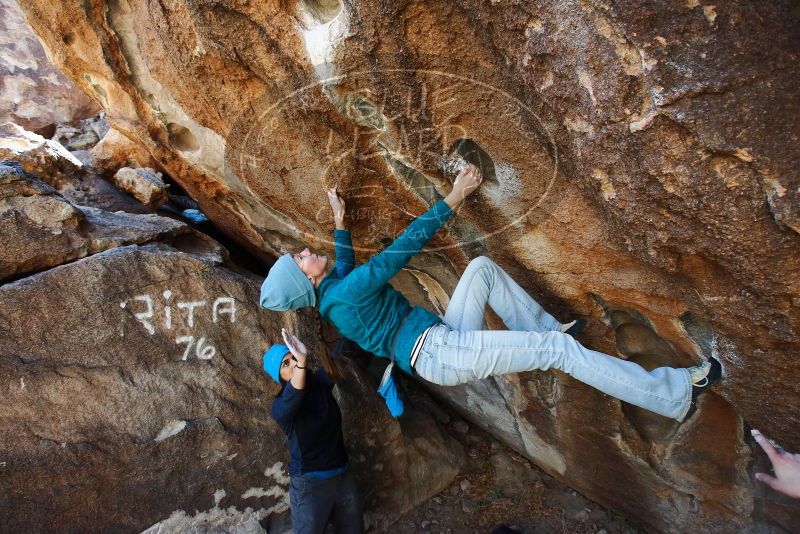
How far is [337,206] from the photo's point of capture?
119 inches

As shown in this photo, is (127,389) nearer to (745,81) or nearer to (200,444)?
(200,444)

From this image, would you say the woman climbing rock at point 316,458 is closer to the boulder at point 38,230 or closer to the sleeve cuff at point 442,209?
the sleeve cuff at point 442,209

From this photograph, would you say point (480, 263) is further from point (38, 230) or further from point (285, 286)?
point (38, 230)

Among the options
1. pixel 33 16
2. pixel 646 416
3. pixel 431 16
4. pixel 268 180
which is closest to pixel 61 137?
pixel 33 16

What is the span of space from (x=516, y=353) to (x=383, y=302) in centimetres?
79

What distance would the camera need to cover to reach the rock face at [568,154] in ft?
5.36

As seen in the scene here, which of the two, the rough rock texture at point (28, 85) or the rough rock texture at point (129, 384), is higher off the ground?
the rough rock texture at point (28, 85)

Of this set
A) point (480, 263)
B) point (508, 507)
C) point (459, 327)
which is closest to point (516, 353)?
point (459, 327)

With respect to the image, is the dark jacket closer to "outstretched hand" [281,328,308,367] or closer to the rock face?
"outstretched hand" [281,328,308,367]

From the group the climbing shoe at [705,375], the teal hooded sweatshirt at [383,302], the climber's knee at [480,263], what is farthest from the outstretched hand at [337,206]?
the climbing shoe at [705,375]

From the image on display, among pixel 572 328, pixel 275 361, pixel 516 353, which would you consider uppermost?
pixel 275 361

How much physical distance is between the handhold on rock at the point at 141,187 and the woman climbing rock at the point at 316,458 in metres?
2.49

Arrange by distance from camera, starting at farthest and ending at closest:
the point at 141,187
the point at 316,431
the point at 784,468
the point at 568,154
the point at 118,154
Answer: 1. the point at 118,154
2. the point at 141,187
3. the point at 316,431
4. the point at 568,154
5. the point at 784,468

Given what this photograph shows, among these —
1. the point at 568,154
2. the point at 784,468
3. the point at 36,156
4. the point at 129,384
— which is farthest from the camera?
the point at 36,156
